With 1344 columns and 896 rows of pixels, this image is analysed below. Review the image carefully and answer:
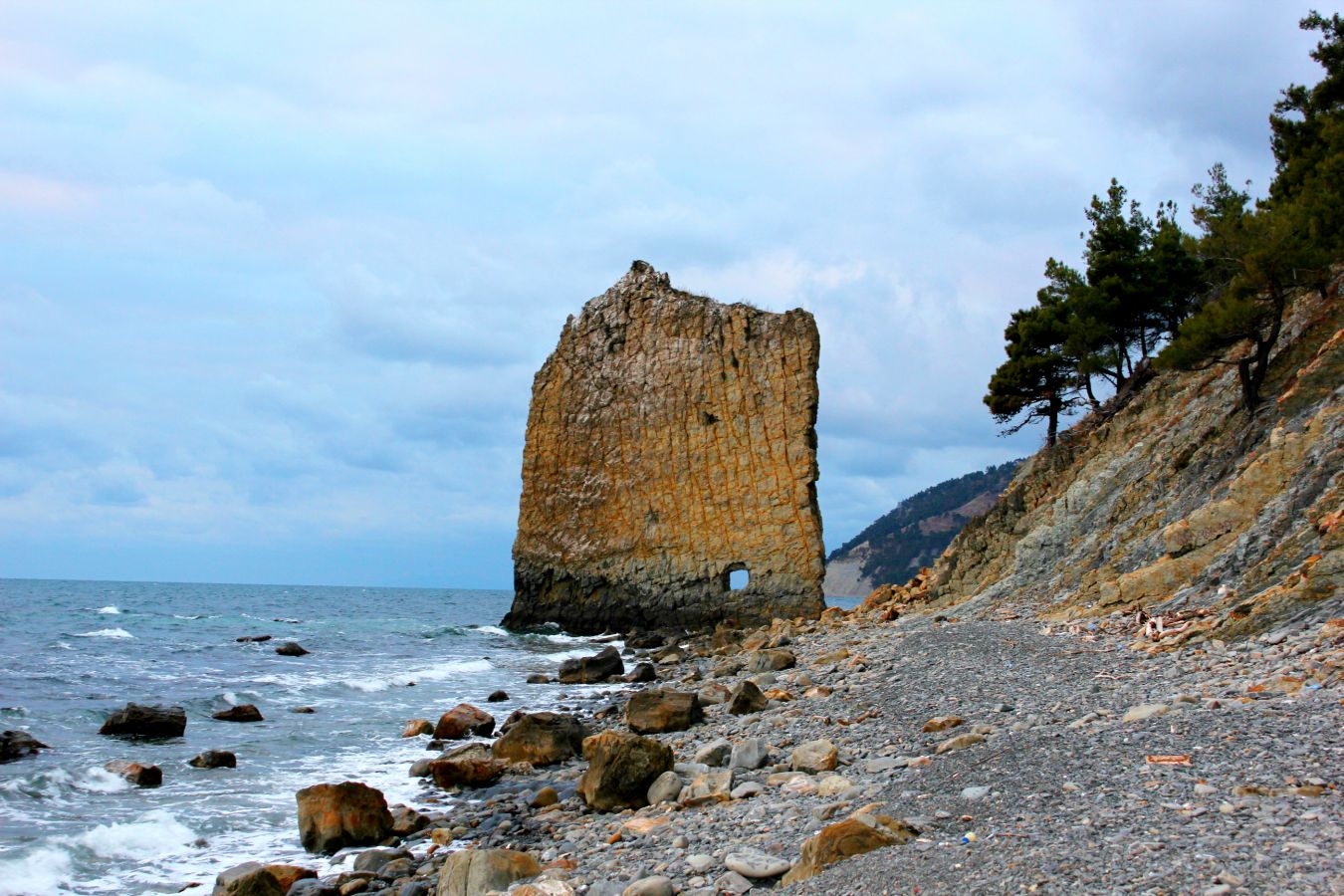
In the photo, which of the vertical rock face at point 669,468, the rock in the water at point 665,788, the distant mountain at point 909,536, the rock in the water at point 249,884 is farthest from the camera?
the distant mountain at point 909,536

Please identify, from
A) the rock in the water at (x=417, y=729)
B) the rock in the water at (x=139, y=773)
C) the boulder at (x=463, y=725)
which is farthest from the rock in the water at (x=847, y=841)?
the rock in the water at (x=417, y=729)

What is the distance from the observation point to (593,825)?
353 inches

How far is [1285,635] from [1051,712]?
2.79m

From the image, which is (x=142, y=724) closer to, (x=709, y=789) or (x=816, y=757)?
(x=709, y=789)

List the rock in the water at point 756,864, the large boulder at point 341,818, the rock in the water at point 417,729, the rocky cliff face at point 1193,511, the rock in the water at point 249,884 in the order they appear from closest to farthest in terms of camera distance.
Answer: the rock in the water at point 756,864 → the rock in the water at point 249,884 → the large boulder at point 341,818 → the rocky cliff face at point 1193,511 → the rock in the water at point 417,729

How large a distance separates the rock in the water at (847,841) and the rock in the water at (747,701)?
7.86 meters

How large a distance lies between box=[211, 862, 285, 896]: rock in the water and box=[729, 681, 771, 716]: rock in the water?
7.03 metres

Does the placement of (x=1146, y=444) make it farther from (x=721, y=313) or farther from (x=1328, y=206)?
(x=721, y=313)

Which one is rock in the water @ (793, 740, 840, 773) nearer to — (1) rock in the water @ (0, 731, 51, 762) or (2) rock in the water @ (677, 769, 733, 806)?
(2) rock in the water @ (677, 769, 733, 806)

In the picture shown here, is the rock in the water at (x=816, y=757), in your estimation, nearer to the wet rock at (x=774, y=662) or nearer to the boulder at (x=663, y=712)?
the boulder at (x=663, y=712)

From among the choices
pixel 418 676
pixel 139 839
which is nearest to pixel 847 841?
pixel 139 839

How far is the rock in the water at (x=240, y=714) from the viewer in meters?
17.1

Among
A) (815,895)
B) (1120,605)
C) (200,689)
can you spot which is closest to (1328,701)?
(815,895)

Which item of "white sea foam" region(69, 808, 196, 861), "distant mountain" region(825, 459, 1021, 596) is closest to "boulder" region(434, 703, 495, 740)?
"white sea foam" region(69, 808, 196, 861)
